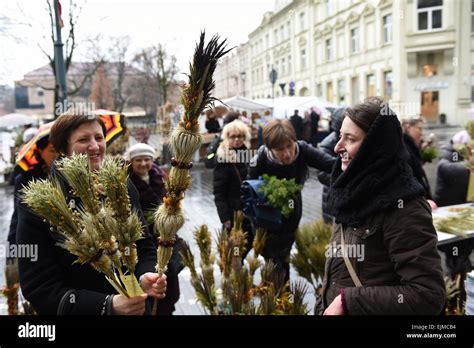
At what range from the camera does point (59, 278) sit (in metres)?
1.36

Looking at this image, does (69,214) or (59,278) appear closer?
(69,214)

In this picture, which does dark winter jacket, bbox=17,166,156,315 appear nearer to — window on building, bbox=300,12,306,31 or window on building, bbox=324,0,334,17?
window on building, bbox=300,12,306,31

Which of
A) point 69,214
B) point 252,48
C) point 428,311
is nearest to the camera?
point 69,214

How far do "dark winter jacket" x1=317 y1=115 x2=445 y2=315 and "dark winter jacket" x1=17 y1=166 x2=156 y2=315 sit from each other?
675mm

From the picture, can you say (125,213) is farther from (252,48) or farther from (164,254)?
(252,48)

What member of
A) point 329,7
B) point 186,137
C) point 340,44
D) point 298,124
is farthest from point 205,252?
point 298,124

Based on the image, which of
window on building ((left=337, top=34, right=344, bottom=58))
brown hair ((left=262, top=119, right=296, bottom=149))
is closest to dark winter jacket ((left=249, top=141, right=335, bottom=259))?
brown hair ((left=262, top=119, right=296, bottom=149))

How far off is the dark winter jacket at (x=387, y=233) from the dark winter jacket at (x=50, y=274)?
67 cm

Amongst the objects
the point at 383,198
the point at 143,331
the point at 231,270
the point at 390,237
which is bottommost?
the point at 231,270

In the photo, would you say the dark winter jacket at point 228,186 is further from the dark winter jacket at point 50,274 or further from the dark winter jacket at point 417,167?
the dark winter jacket at point 50,274

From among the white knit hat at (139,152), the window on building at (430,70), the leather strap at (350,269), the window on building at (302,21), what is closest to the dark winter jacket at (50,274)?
the leather strap at (350,269)

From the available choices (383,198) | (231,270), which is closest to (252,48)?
(383,198)

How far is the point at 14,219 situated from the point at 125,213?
1722 millimetres

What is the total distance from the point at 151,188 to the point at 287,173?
993 mm
